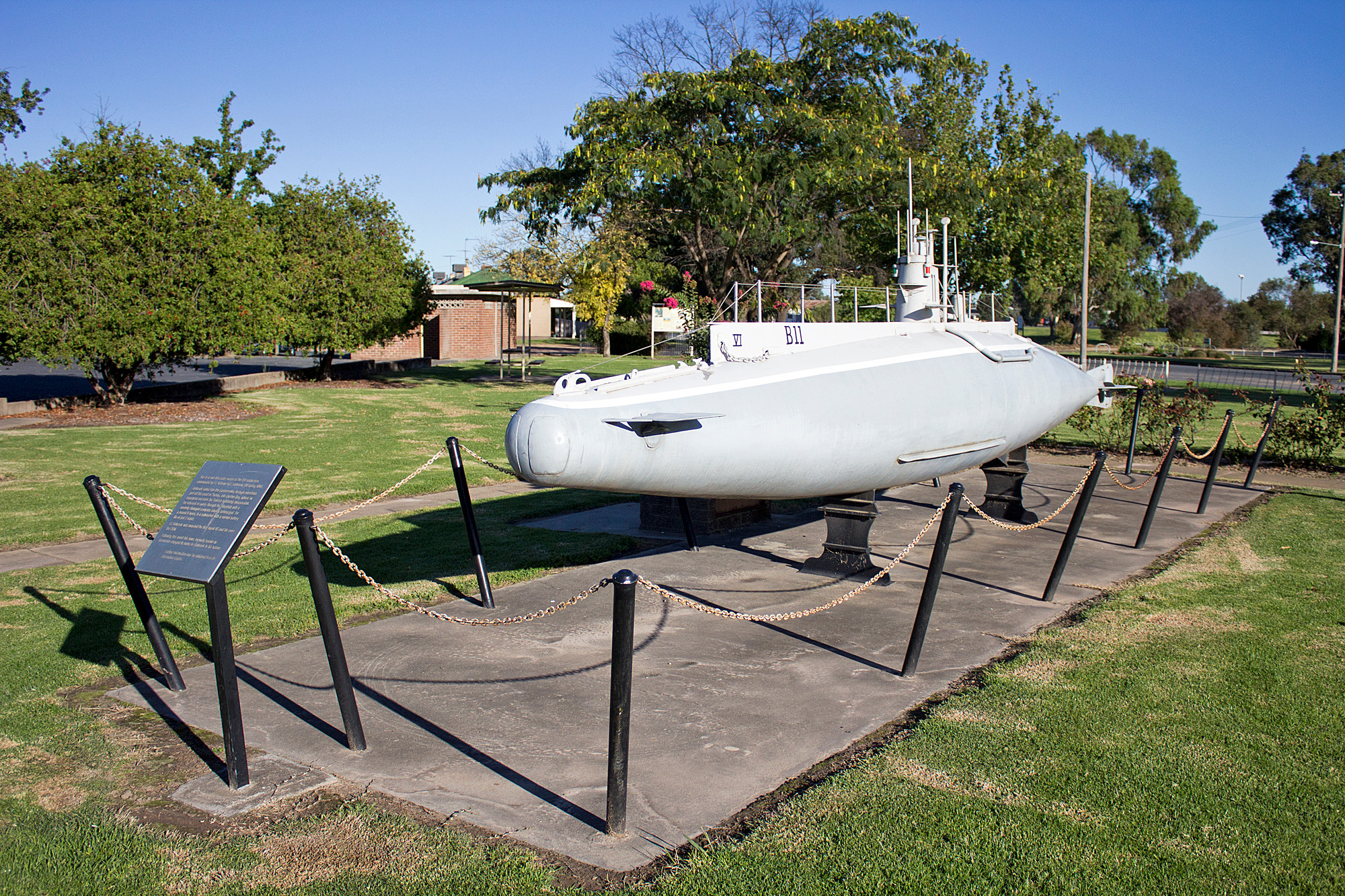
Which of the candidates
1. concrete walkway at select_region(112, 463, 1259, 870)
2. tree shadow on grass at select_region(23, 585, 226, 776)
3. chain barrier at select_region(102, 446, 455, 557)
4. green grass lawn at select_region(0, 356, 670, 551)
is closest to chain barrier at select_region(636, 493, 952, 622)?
concrete walkway at select_region(112, 463, 1259, 870)

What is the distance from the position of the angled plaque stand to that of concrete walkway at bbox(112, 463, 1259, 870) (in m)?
0.51

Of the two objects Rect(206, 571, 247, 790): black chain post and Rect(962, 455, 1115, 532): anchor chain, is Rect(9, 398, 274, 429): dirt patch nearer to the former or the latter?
Rect(206, 571, 247, 790): black chain post

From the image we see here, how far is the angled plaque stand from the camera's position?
4.70 m

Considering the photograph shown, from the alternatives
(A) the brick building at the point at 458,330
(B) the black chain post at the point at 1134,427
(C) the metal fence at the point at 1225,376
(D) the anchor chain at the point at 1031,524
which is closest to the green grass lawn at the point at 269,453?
(D) the anchor chain at the point at 1031,524

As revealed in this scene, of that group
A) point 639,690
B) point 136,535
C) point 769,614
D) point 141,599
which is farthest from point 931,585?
point 136,535

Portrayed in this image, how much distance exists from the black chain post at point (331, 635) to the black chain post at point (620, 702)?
1.67 m

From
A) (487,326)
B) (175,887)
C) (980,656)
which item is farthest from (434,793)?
(487,326)

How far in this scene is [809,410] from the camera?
7.16m

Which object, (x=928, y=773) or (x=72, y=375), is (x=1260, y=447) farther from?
(x=72, y=375)

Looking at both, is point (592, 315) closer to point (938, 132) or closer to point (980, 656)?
point (938, 132)

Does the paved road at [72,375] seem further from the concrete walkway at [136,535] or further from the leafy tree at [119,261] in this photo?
the concrete walkway at [136,535]

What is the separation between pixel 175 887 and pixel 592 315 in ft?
123

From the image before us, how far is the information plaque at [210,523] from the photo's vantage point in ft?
15.8

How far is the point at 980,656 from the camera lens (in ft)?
22.1
